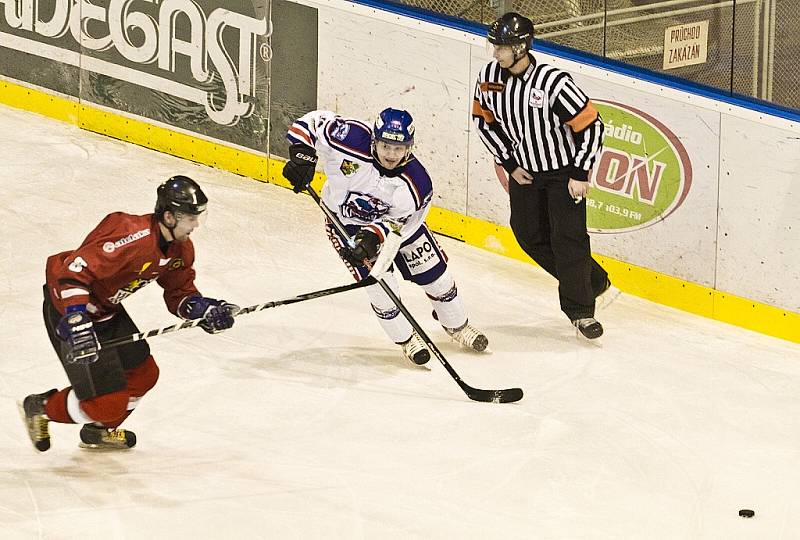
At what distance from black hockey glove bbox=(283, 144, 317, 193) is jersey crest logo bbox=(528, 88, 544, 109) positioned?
2.94 feet

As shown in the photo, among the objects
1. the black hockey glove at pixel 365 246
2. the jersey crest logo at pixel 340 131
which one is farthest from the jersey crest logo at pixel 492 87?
the black hockey glove at pixel 365 246

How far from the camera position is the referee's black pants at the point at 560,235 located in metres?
6.32

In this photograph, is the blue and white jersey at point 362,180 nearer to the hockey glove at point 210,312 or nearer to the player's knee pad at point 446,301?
the player's knee pad at point 446,301

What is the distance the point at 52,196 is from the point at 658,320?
2.99 m

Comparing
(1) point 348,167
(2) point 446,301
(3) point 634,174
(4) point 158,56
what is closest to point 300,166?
(1) point 348,167

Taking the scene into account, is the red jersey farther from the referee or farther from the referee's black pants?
the referee's black pants

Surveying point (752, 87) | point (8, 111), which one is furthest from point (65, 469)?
point (8, 111)

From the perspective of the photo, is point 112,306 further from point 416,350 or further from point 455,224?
point 455,224

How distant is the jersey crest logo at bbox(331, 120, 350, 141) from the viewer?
19.4 feet

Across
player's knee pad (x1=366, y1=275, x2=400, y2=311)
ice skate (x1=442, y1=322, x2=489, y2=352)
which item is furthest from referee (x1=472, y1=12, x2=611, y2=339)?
player's knee pad (x1=366, y1=275, x2=400, y2=311)

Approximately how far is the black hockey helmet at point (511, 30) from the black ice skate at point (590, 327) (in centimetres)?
113

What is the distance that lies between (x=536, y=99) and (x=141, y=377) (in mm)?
2014

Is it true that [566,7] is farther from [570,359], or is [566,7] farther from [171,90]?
[171,90]

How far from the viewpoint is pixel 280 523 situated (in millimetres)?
4750
